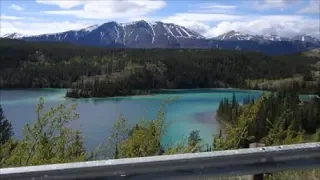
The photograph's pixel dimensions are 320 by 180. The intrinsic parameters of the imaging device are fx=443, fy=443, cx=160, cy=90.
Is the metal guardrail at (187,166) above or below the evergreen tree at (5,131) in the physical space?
above

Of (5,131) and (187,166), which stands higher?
(187,166)

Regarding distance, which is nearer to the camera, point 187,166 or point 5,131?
point 187,166

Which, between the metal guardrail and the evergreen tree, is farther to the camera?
the evergreen tree

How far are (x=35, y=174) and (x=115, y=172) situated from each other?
29.1 inches

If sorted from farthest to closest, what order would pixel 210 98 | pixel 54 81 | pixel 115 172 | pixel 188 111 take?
pixel 54 81
pixel 210 98
pixel 188 111
pixel 115 172

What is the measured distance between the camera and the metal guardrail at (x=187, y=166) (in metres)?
3.98

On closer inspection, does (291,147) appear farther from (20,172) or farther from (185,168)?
(20,172)

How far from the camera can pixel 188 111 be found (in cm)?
11788

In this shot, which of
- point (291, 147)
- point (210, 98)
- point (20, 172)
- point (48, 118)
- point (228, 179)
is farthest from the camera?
point (210, 98)

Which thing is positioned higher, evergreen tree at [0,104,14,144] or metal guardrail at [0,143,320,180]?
metal guardrail at [0,143,320,180]

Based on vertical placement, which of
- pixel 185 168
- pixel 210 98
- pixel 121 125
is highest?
pixel 185 168

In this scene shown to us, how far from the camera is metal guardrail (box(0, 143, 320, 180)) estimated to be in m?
3.98

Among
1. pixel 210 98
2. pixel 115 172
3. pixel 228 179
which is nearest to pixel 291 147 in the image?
pixel 228 179

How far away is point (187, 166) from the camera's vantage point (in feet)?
14.6
